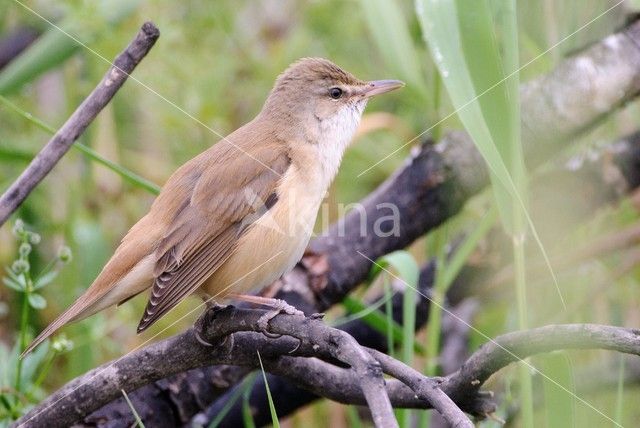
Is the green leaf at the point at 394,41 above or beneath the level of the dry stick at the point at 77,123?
above

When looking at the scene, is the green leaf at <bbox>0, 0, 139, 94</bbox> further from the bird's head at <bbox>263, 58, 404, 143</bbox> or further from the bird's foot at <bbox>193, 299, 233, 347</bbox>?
the bird's foot at <bbox>193, 299, 233, 347</bbox>

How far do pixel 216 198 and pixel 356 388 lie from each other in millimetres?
795

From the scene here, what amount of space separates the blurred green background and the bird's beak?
0.18 feet

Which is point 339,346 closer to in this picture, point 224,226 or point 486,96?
point 486,96

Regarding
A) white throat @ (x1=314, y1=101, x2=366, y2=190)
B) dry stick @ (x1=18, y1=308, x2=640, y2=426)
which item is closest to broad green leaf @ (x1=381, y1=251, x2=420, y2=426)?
dry stick @ (x1=18, y1=308, x2=640, y2=426)

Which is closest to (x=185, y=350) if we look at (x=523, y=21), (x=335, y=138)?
(x=335, y=138)

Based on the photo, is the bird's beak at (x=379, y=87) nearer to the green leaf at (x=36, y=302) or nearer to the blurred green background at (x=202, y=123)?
the blurred green background at (x=202, y=123)

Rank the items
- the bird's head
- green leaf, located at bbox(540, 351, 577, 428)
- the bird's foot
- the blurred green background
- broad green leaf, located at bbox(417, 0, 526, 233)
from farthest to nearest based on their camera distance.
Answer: the blurred green background → the bird's head → the bird's foot → broad green leaf, located at bbox(417, 0, 526, 233) → green leaf, located at bbox(540, 351, 577, 428)

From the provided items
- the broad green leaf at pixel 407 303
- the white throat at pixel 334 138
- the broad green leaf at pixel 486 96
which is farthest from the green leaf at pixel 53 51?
the broad green leaf at pixel 486 96

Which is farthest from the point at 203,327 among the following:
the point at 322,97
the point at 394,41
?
the point at 394,41

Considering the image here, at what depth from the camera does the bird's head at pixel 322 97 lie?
10.1 ft

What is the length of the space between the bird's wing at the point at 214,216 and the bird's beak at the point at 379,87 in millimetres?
486

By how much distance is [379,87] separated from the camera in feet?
10.3

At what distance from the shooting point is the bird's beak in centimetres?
312
